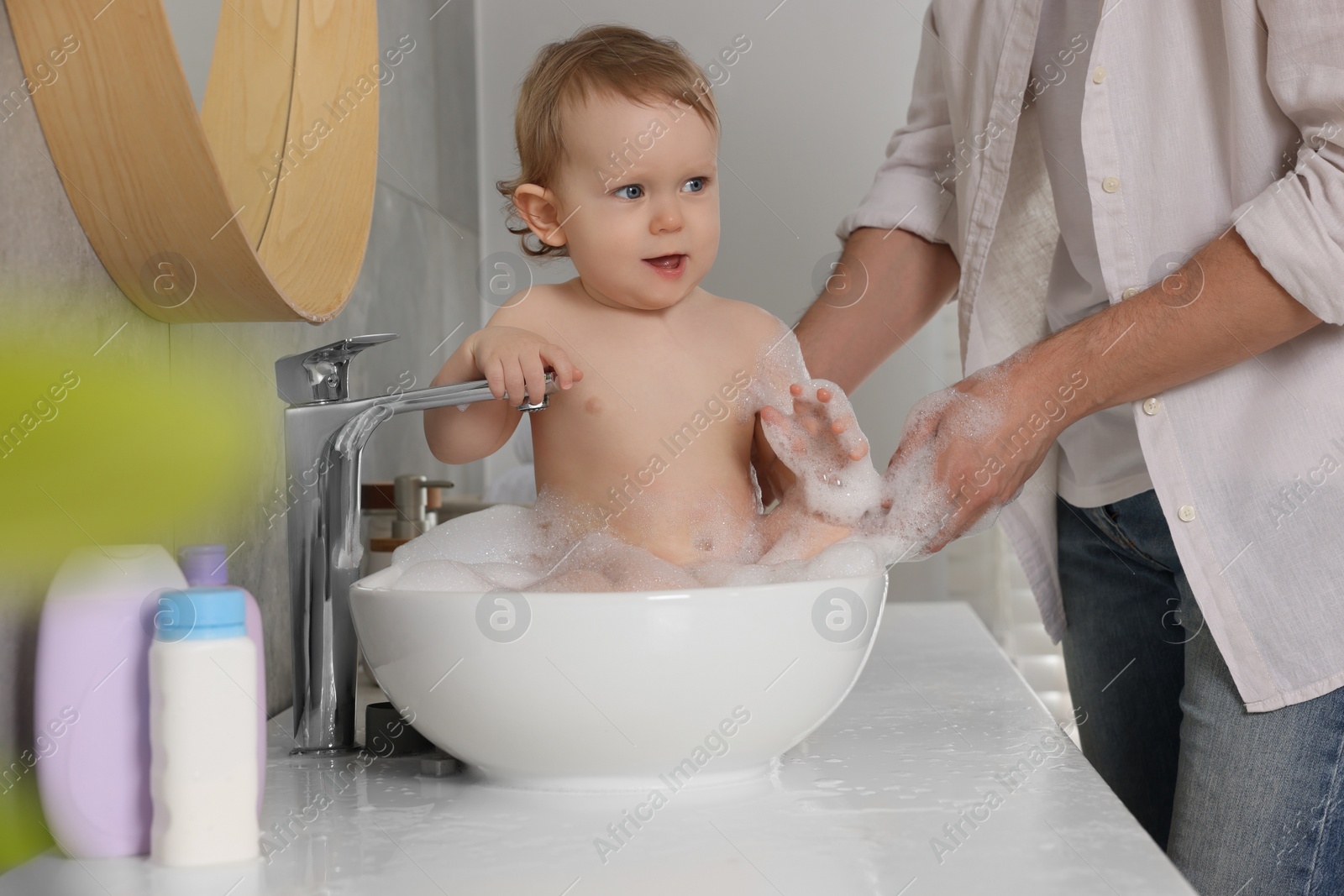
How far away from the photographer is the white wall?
1.87m

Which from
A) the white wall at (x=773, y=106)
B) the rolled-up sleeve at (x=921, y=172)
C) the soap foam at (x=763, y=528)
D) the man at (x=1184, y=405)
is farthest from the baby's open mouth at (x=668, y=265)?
the white wall at (x=773, y=106)

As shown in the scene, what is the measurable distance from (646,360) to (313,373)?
0.93 feet

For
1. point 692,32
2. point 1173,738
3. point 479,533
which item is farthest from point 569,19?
point 1173,738

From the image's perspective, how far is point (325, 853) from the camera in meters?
0.52

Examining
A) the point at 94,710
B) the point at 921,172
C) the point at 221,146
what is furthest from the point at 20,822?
the point at 921,172

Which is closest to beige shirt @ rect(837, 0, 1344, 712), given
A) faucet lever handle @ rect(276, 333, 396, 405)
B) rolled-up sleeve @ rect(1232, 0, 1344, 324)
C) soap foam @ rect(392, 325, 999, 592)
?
rolled-up sleeve @ rect(1232, 0, 1344, 324)

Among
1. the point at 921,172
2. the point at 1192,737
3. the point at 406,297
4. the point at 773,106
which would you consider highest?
the point at 773,106

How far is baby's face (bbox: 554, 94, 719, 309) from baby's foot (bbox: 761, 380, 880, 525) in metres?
0.15

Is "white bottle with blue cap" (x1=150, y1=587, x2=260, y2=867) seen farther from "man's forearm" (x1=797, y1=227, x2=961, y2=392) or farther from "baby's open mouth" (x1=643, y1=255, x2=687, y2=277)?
"man's forearm" (x1=797, y1=227, x2=961, y2=392)

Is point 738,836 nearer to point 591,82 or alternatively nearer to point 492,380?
point 492,380

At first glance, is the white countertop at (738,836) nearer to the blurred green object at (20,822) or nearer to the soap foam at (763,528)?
the blurred green object at (20,822)

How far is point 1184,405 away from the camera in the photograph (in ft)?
2.65

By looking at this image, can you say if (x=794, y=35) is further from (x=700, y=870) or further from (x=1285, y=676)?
(x=700, y=870)

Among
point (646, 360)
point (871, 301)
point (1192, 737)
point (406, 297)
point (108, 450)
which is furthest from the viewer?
point (406, 297)
